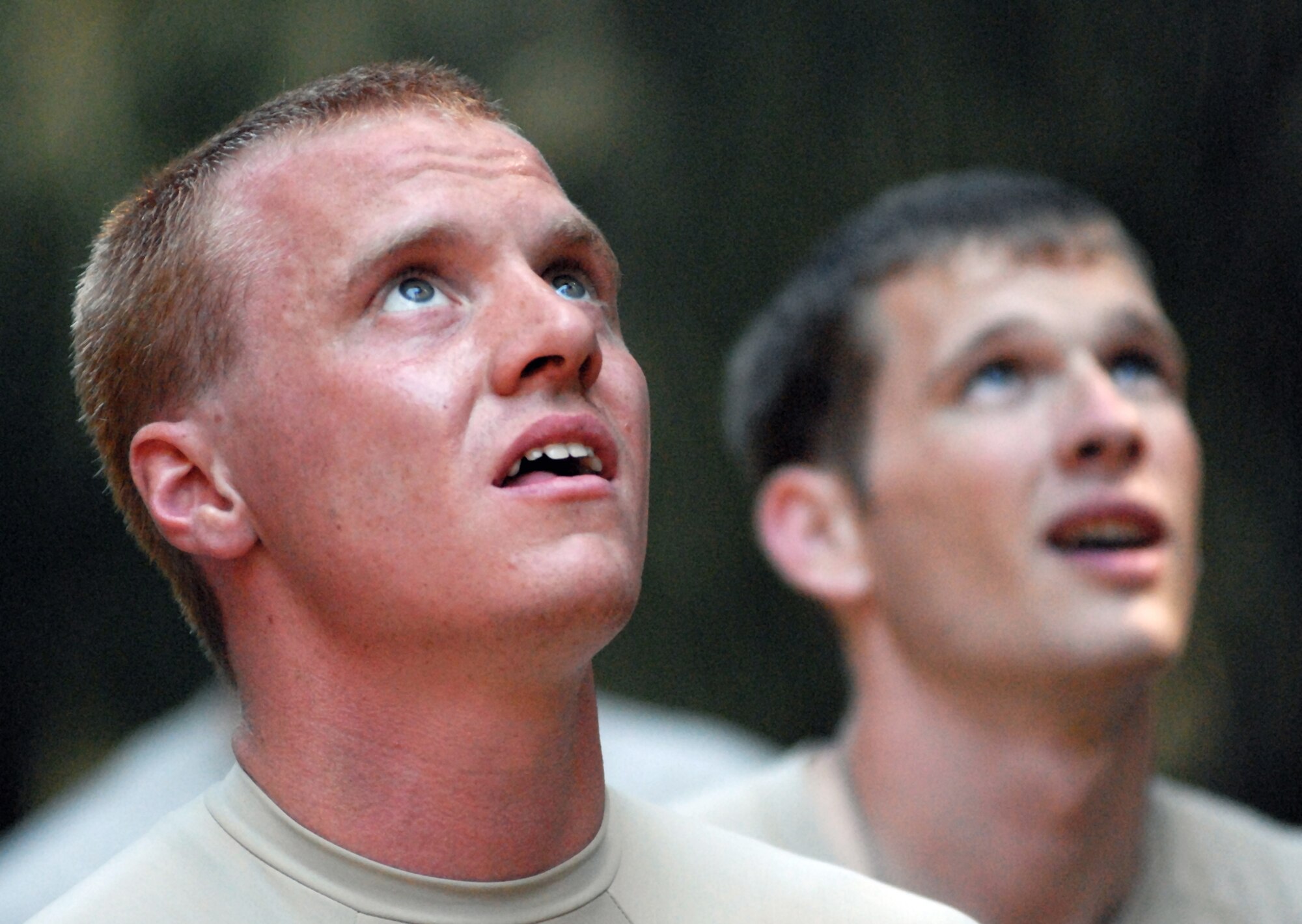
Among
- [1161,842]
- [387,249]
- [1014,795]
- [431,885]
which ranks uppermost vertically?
[387,249]

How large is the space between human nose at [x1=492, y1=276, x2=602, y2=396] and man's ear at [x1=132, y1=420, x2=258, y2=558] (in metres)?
0.38

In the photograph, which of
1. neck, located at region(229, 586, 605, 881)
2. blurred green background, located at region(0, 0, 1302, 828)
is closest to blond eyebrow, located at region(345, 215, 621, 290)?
neck, located at region(229, 586, 605, 881)

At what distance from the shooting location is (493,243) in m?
2.20

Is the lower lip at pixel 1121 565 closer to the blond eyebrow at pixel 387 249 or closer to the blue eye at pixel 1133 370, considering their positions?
the blue eye at pixel 1133 370

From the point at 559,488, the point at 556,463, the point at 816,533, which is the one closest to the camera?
the point at 559,488

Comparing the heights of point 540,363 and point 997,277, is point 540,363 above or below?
above

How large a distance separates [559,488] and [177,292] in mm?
587

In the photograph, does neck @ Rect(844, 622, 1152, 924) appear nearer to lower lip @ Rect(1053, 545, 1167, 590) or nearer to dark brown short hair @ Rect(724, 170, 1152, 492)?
lower lip @ Rect(1053, 545, 1167, 590)

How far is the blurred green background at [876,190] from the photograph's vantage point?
5.68m

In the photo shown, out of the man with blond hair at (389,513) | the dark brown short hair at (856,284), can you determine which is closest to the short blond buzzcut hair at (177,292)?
the man with blond hair at (389,513)

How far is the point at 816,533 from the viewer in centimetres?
404

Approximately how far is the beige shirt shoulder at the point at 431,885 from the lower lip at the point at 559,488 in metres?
0.48

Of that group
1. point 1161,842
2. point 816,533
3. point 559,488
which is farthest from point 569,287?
point 1161,842

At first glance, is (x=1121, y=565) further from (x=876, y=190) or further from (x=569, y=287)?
(x=876, y=190)
